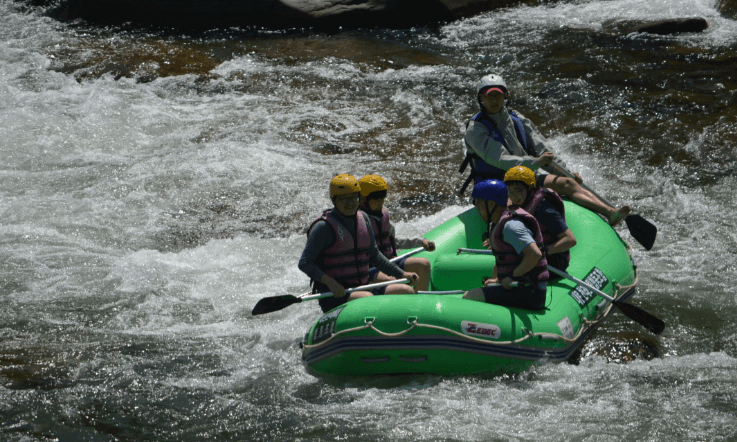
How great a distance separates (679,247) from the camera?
298 inches

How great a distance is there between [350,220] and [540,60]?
7254mm

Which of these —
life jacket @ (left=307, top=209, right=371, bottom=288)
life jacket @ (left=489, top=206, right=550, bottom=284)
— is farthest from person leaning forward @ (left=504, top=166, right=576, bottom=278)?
life jacket @ (left=307, top=209, right=371, bottom=288)

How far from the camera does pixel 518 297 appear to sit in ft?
17.4

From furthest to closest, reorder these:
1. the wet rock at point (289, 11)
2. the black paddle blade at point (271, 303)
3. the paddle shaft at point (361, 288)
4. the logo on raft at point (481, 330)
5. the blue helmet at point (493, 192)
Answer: the wet rock at point (289, 11) → the black paddle blade at point (271, 303) → the paddle shaft at point (361, 288) → the blue helmet at point (493, 192) → the logo on raft at point (481, 330)

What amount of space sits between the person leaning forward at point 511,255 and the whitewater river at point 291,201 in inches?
20.7

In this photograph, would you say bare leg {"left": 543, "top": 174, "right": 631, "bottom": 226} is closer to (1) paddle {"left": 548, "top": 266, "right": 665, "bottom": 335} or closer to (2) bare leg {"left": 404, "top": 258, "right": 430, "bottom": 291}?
(1) paddle {"left": 548, "top": 266, "right": 665, "bottom": 335}

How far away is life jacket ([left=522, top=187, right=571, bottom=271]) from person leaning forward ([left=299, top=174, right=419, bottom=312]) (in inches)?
37.6

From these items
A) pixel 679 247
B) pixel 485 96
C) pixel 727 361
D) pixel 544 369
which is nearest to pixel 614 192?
pixel 679 247

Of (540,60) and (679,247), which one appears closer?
(679,247)

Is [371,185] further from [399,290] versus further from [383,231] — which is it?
[399,290]

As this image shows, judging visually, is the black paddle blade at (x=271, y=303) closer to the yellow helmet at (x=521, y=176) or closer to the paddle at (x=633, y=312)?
the yellow helmet at (x=521, y=176)

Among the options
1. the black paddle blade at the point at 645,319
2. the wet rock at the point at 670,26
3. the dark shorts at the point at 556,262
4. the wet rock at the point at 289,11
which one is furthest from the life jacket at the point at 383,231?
the wet rock at the point at 670,26

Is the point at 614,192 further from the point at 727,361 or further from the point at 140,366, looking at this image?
the point at 140,366

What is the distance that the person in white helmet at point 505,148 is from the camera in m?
6.42
